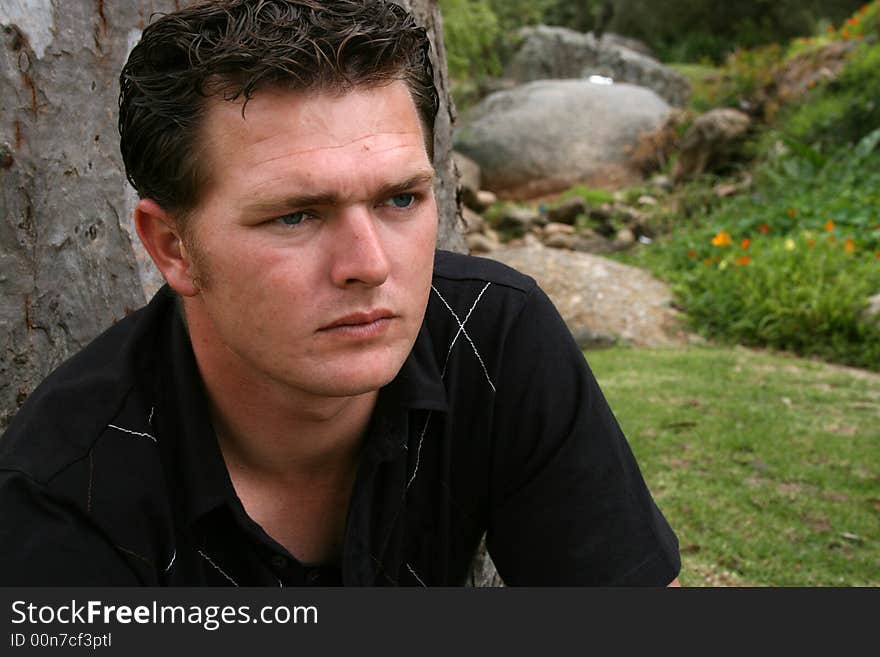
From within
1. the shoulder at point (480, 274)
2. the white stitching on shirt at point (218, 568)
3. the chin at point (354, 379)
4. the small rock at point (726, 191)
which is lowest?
the small rock at point (726, 191)

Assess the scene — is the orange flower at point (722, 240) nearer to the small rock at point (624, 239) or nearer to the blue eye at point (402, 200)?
the small rock at point (624, 239)

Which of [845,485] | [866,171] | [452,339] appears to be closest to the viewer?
[452,339]

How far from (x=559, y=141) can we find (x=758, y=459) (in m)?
9.03

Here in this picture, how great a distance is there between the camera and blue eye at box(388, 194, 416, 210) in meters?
1.84

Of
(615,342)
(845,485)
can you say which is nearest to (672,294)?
(615,342)

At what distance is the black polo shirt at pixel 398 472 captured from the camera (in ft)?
5.86

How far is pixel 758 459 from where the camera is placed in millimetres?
4418

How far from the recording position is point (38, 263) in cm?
245

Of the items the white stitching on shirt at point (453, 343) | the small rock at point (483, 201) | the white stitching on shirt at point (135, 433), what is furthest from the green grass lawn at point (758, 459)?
the small rock at point (483, 201)

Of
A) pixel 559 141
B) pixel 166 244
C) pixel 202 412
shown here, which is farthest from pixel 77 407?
pixel 559 141

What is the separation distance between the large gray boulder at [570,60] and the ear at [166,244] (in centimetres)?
Answer: 1566

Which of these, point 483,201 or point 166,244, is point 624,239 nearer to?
point 483,201

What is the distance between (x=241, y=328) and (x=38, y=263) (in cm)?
90
